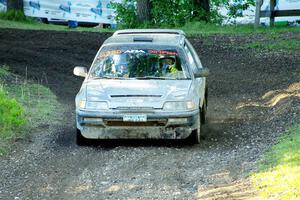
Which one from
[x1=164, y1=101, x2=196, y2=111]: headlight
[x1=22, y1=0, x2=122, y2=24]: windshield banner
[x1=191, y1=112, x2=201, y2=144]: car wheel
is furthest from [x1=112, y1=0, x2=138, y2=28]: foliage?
[x1=164, y1=101, x2=196, y2=111]: headlight

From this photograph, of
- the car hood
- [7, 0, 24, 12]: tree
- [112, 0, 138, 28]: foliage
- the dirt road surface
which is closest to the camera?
the dirt road surface

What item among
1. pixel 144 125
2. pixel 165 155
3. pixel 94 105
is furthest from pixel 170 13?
pixel 165 155

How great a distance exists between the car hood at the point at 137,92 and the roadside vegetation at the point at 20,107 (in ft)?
4.80

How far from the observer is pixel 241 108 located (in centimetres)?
1506

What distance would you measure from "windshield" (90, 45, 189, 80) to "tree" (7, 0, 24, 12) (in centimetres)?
2205

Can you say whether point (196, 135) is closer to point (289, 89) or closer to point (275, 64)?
point (289, 89)

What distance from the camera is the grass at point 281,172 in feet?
25.5

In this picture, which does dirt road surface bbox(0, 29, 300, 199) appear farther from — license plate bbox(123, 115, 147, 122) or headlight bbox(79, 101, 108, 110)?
headlight bbox(79, 101, 108, 110)

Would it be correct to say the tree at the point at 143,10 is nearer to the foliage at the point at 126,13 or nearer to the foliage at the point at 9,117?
the foliage at the point at 126,13

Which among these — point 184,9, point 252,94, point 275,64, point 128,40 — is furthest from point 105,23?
point 128,40

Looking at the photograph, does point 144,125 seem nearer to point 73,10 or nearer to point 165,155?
point 165,155

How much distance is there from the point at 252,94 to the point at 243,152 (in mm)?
6314

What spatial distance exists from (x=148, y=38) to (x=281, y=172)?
476 centimetres

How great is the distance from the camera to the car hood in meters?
11.1
